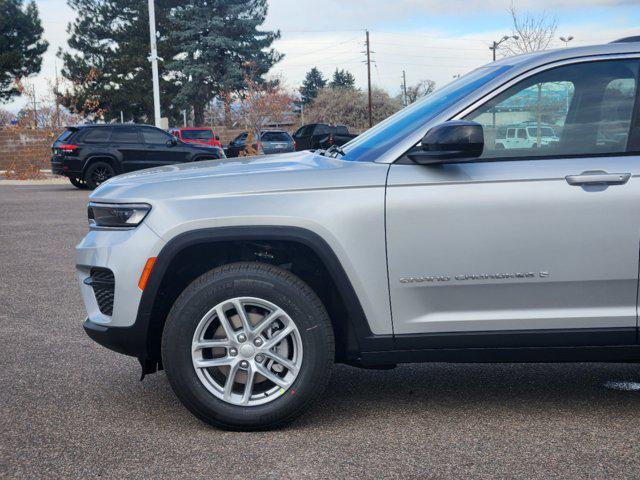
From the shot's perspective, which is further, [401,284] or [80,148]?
[80,148]

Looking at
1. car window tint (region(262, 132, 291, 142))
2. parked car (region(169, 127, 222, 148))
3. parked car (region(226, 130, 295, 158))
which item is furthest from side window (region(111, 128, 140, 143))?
car window tint (region(262, 132, 291, 142))

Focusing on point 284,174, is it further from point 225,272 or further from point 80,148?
point 80,148

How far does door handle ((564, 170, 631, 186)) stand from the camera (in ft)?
12.9

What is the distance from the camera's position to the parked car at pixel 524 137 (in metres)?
4.08

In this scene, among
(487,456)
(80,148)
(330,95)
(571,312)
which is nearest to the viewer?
(487,456)

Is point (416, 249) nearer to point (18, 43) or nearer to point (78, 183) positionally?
point (78, 183)

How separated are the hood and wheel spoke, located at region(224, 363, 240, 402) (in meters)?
0.82

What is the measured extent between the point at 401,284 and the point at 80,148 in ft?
61.9

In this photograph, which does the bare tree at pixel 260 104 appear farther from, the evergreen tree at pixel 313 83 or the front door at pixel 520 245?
the evergreen tree at pixel 313 83

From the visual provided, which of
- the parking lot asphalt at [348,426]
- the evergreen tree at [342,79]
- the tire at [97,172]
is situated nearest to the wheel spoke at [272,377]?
the parking lot asphalt at [348,426]

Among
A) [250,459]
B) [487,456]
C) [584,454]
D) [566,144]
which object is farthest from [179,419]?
[566,144]

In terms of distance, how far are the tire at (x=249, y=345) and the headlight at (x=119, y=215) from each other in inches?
16.9

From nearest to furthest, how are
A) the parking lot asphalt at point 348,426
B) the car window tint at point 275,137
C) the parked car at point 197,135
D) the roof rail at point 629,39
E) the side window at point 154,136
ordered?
the parking lot asphalt at point 348,426 → the roof rail at point 629,39 → the side window at point 154,136 → the parked car at point 197,135 → the car window tint at point 275,137

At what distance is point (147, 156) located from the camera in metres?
22.1
